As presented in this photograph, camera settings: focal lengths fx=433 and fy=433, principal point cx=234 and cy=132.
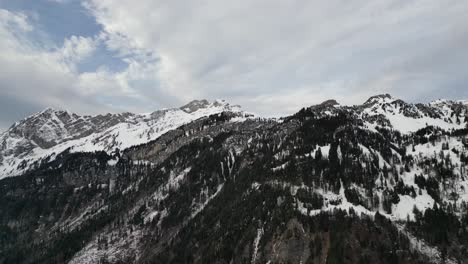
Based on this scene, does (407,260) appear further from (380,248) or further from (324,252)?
(324,252)

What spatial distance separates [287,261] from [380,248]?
43.3m

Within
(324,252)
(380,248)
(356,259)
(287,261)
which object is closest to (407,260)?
(380,248)

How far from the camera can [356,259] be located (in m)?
192

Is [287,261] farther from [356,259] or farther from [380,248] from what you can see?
[380,248]

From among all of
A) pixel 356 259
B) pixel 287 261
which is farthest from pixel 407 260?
pixel 287 261

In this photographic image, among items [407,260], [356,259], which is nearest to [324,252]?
[356,259]

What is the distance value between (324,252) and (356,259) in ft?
47.1

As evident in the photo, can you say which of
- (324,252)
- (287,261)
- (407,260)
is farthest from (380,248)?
(287,261)

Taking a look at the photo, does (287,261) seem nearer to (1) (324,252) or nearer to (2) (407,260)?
(1) (324,252)

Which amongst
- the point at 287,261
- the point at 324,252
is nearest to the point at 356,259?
the point at 324,252

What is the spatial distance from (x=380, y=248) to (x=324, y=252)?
26.2 m

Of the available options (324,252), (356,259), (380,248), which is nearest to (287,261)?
(324,252)

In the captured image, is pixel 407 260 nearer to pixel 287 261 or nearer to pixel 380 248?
pixel 380 248

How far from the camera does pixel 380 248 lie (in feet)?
655
